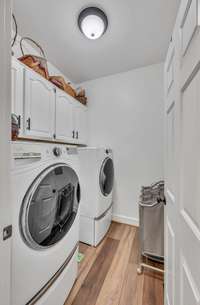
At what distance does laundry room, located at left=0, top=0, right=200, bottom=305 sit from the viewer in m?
0.54

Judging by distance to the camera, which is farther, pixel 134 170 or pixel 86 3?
pixel 134 170

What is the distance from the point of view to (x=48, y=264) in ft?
2.80

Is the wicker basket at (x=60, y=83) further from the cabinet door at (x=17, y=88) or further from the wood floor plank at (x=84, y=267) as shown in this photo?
the wood floor plank at (x=84, y=267)

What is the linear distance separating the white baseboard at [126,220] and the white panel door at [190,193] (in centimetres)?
169

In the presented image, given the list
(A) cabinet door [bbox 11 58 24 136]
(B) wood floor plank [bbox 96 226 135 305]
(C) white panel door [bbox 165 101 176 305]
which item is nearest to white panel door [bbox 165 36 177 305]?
(C) white panel door [bbox 165 101 176 305]

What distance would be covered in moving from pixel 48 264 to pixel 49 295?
0.21 m

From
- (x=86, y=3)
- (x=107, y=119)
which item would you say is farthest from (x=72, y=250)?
(x=86, y=3)

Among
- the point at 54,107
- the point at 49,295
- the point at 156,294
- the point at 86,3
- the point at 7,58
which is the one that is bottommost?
the point at 156,294

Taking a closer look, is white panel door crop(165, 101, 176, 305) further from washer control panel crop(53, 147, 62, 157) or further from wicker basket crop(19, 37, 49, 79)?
wicker basket crop(19, 37, 49, 79)

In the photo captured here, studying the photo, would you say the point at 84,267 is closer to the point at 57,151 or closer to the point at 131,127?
the point at 57,151

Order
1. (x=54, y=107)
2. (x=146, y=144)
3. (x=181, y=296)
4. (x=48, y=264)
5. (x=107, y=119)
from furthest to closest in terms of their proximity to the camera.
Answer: (x=107, y=119) < (x=146, y=144) < (x=54, y=107) < (x=48, y=264) < (x=181, y=296)

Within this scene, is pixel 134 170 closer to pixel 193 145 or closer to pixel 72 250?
pixel 72 250

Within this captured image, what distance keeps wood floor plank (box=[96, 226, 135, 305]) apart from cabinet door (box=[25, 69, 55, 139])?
5.05 feet

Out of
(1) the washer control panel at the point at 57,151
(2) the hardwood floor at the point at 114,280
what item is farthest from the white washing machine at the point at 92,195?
(1) the washer control panel at the point at 57,151
